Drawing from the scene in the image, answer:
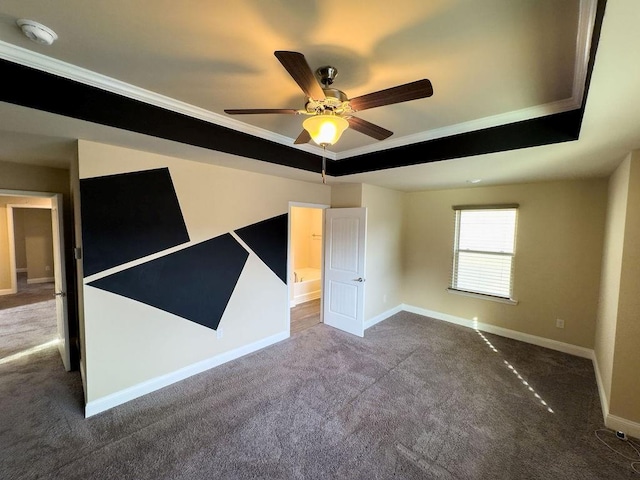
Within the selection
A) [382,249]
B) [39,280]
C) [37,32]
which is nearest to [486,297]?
[382,249]

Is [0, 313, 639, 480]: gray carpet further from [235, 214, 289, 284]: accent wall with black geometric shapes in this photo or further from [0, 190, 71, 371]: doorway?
[235, 214, 289, 284]: accent wall with black geometric shapes

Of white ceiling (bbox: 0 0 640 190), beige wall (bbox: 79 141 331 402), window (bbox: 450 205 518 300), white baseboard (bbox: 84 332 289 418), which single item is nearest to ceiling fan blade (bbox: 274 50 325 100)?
white ceiling (bbox: 0 0 640 190)

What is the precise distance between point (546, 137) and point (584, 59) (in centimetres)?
78

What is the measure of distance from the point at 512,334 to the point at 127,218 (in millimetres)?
5269

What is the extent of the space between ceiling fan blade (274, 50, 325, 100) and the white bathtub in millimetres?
4583

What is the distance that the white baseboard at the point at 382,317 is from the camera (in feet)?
14.3

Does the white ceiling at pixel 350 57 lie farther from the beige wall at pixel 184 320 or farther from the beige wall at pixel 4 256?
the beige wall at pixel 4 256

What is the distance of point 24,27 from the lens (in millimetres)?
1266

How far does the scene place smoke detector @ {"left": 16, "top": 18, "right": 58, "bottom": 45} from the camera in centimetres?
125

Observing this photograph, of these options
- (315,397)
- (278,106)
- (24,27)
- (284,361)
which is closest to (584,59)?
(278,106)

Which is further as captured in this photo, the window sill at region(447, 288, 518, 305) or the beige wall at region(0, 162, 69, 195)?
the window sill at region(447, 288, 518, 305)

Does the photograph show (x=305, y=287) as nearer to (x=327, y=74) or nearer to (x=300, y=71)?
(x=327, y=74)

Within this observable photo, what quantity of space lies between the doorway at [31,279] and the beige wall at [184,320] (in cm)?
107

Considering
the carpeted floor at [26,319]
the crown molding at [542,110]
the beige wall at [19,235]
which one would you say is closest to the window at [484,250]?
the crown molding at [542,110]
